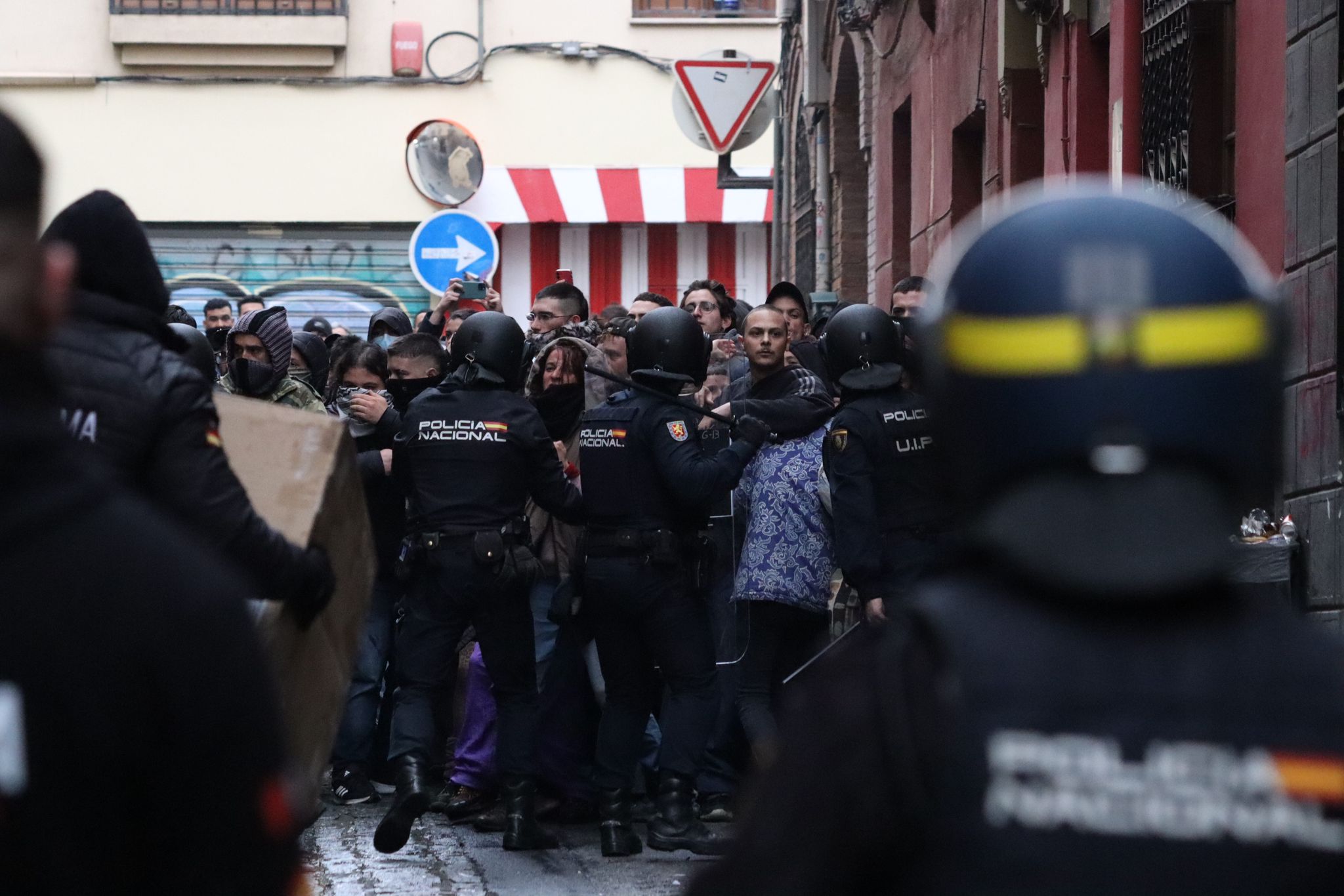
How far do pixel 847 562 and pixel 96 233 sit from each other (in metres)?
3.35

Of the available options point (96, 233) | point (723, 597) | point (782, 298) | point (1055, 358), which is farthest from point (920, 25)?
point (1055, 358)

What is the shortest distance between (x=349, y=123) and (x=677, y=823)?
1567 cm

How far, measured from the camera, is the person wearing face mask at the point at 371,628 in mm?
8008

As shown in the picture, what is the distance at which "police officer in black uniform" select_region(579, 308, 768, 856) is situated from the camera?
7.03m

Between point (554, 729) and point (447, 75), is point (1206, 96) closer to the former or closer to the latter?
point (554, 729)

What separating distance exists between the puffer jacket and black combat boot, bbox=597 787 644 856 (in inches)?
36.6

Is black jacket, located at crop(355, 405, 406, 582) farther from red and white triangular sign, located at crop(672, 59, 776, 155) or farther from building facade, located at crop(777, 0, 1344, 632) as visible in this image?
red and white triangular sign, located at crop(672, 59, 776, 155)

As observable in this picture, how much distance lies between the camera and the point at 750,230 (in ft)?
73.4

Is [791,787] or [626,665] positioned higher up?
[791,787]

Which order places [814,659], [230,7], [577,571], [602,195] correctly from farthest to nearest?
[602,195] < [230,7] < [814,659] < [577,571]

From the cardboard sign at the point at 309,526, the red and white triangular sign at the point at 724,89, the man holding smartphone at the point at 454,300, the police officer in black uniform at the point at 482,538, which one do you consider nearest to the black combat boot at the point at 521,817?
the police officer in black uniform at the point at 482,538

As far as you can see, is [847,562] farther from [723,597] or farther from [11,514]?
[11,514]

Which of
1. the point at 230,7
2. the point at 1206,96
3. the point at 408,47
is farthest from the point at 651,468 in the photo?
the point at 230,7

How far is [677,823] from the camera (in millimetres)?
7078
